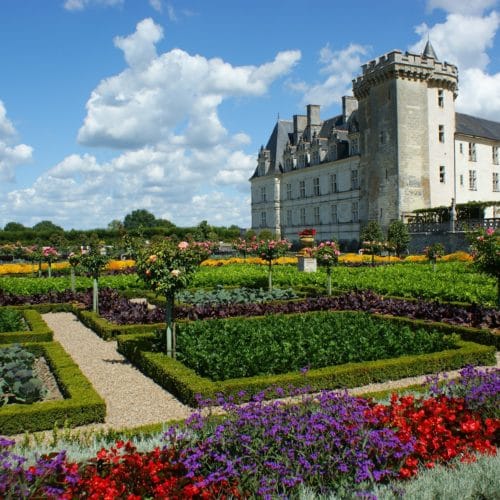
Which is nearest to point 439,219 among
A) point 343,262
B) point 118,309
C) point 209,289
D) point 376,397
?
Answer: point 343,262

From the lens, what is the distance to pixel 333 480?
13.2 ft

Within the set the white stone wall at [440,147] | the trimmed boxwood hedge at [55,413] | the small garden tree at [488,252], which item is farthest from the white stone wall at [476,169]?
the trimmed boxwood hedge at [55,413]

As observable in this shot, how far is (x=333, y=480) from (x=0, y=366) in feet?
18.7

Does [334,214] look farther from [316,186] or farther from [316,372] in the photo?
[316,372]

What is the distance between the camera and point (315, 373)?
764 cm

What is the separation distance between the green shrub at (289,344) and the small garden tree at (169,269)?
53 cm

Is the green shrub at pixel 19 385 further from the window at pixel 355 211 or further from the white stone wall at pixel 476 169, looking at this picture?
the window at pixel 355 211

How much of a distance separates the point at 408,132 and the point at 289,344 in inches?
1244

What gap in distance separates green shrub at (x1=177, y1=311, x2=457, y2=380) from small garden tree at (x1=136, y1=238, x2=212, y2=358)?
0.53 meters

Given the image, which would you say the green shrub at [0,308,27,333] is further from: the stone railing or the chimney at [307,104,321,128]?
the chimney at [307,104,321,128]

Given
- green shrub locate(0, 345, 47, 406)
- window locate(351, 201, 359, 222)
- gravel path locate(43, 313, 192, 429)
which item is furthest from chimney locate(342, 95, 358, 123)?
green shrub locate(0, 345, 47, 406)

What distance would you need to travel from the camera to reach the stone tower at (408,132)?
37.1m

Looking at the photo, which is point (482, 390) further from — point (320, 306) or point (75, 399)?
point (320, 306)

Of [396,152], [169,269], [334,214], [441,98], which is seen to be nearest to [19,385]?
[169,269]
